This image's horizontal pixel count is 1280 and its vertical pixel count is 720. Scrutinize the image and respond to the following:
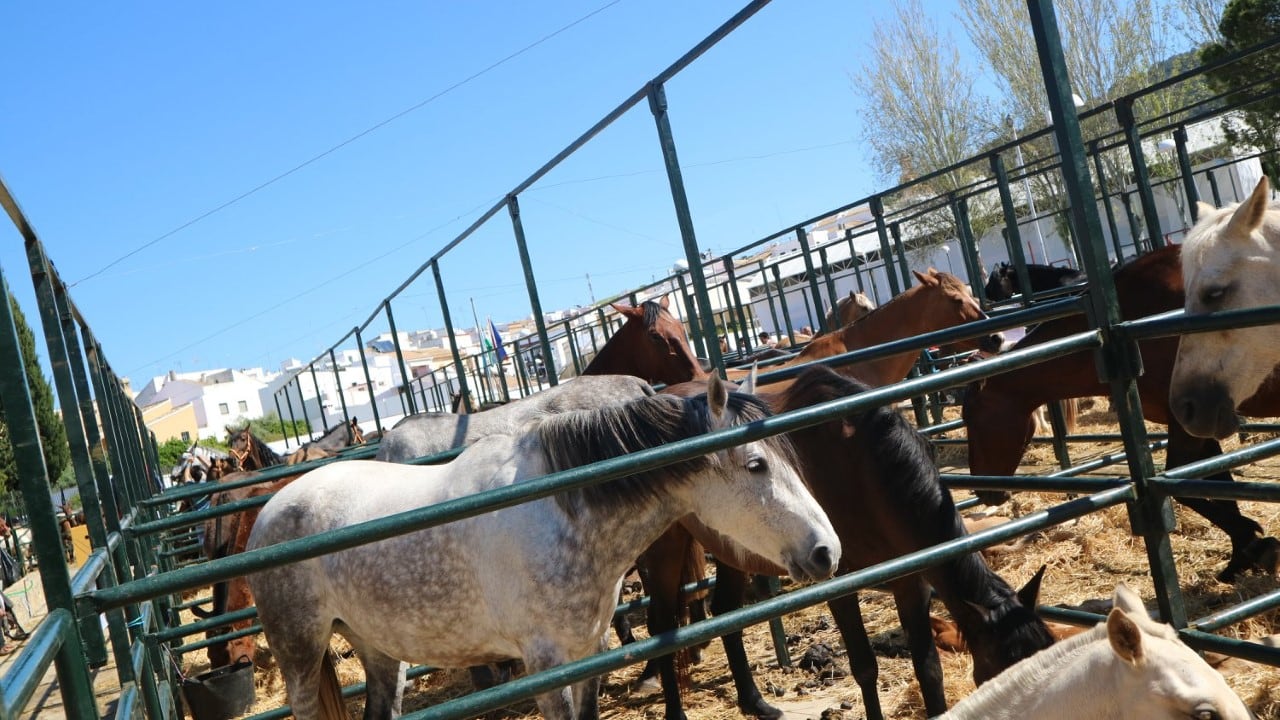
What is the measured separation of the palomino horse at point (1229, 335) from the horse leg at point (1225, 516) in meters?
1.41

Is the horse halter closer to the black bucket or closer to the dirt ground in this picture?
the dirt ground

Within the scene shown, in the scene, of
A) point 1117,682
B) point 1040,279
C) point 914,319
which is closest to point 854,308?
point 1040,279

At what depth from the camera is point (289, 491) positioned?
3.88 m

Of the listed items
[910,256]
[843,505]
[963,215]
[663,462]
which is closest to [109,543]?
[663,462]

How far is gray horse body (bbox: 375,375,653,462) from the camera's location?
4898mm

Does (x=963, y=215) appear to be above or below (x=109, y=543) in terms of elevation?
above

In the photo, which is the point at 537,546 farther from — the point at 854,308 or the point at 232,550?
the point at 854,308

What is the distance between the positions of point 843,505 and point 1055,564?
1993mm

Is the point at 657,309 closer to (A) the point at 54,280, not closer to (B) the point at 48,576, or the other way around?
(A) the point at 54,280

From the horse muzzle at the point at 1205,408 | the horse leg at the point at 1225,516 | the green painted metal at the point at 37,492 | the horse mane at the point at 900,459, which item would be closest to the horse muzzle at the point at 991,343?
the horse leg at the point at 1225,516

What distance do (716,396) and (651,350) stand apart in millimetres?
4255

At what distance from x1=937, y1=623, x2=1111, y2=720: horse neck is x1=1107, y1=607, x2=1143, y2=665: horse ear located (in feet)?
0.36

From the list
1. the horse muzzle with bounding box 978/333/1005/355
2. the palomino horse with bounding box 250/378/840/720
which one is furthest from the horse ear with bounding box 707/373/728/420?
the horse muzzle with bounding box 978/333/1005/355

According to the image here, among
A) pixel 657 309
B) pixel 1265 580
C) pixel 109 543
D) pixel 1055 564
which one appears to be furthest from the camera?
pixel 657 309
